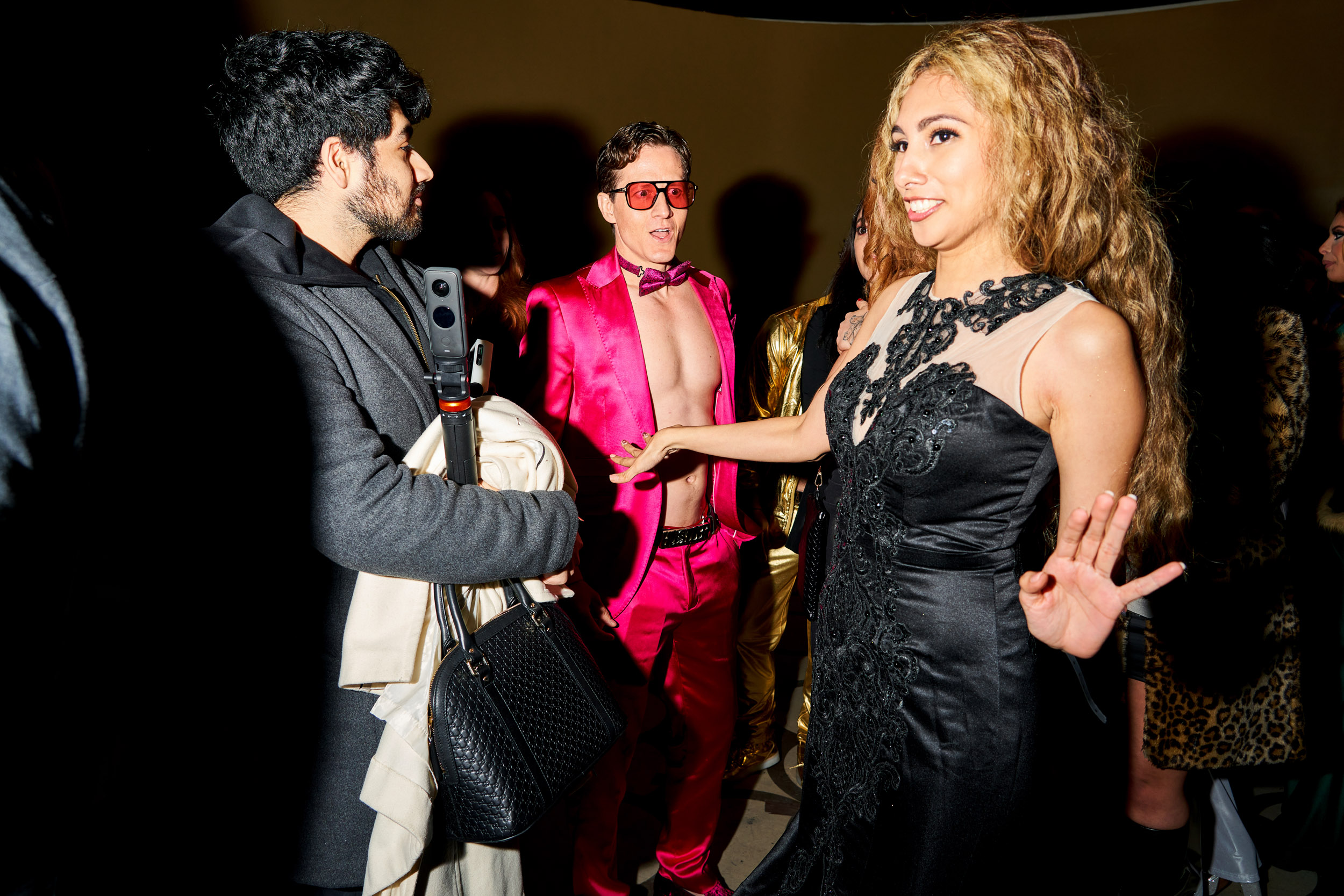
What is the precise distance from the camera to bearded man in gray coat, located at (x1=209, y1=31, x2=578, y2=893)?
1409mm

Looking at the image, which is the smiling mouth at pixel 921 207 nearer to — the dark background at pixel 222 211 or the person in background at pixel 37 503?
the dark background at pixel 222 211

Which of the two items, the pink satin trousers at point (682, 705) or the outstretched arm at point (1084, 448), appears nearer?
the outstretched arm at point (1084, 448)

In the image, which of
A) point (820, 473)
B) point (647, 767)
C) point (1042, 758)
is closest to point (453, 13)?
point (820, 473)

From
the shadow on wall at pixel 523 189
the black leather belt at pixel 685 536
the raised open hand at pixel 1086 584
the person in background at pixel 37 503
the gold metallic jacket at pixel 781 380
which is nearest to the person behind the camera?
the person in background at pixel 37 503

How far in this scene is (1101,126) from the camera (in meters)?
1.61

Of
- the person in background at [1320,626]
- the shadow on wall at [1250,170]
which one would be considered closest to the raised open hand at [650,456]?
the person in background at [1320,626]

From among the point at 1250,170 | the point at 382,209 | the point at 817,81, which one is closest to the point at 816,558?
the point at 382,209

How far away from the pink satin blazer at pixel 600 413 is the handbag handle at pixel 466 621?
2.75 feet

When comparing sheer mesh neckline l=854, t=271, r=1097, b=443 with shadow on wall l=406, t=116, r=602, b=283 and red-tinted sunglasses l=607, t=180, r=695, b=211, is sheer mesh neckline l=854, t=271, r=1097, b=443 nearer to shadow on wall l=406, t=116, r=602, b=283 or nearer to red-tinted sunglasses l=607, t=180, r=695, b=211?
red-tinted sunglasses l=607, t=180, r=695, b=211

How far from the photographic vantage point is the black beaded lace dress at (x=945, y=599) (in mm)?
1508

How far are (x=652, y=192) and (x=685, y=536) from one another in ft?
3.65

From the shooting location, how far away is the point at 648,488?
247 centimetres

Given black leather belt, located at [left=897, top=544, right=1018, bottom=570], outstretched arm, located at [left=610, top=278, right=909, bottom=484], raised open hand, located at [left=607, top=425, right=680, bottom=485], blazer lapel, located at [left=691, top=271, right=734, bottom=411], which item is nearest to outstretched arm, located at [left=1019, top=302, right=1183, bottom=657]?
black leather belt, located at [left=897, top=544, right=1018, bottom=570]

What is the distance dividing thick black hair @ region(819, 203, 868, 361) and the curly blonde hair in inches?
51.0
